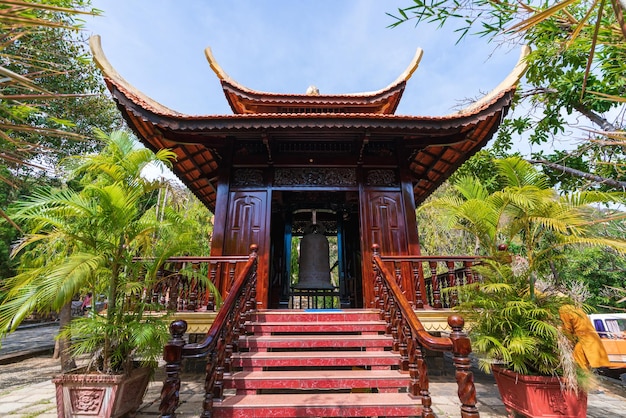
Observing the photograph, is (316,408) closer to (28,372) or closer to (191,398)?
(191,398)

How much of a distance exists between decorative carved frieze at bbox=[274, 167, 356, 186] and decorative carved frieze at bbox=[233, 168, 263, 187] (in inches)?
12.2

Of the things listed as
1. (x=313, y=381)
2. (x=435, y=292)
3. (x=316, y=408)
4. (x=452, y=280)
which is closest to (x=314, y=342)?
(x=313, y=381)

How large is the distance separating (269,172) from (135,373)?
3537 millimetres

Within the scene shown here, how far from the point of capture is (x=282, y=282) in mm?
6918

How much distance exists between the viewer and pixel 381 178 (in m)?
5.50

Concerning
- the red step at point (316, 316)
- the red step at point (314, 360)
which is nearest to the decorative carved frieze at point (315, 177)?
the red step at point (316, 316)

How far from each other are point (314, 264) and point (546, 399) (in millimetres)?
3833

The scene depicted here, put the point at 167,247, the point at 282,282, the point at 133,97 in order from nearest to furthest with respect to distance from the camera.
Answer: the point at 167,247 → the point at 133,97 → the point at 282,282

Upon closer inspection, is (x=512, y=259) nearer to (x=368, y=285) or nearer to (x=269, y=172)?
(x=368, y=285)

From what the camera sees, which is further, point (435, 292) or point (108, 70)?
point (108, 70)

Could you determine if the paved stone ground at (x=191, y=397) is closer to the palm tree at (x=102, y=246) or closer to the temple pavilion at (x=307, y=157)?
the palm tree at (x=102, y=246)

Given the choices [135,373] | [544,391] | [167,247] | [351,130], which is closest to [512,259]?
[544,391]

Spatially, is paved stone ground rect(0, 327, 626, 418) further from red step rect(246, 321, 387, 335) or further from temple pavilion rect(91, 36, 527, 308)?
temple pavilion rect(91, 36, 527, 308)

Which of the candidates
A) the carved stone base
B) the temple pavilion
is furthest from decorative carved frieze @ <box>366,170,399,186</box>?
the carved stone base
